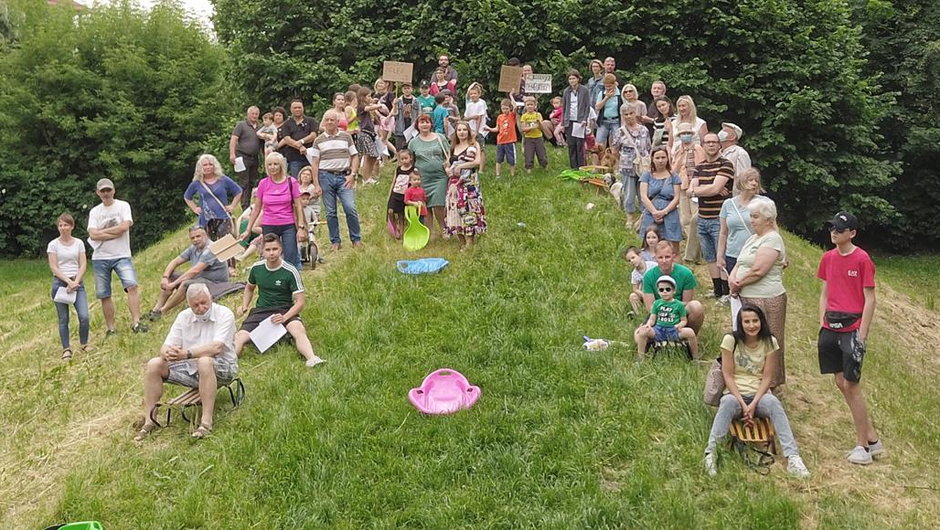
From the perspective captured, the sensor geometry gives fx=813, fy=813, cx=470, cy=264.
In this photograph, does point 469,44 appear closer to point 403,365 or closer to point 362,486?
point 403,365

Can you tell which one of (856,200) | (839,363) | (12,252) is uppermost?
(839,363)

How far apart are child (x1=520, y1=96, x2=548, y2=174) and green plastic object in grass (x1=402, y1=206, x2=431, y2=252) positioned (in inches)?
148

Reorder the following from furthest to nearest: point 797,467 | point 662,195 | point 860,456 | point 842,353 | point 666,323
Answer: point 662,195 → point 666,323 → point 860,456 → point 842,353 → point 797,467

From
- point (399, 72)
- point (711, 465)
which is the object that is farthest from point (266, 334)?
point (399, 72)

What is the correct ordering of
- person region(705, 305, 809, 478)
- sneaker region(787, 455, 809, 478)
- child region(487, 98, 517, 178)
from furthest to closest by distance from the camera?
child region(487, 98, 517, 178)
person region(705, 305, 809, 478)
sneaker region(787, 455, 809, 478)

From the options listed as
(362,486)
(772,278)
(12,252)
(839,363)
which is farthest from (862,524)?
(12,252)

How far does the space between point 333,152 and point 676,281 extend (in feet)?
17.3

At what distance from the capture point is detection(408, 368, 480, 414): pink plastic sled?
7.36 m

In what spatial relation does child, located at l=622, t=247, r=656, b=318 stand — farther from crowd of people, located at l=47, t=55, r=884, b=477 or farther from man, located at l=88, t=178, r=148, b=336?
man, located at l=88, t=178, r=148, b=336

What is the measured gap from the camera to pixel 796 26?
18078mm

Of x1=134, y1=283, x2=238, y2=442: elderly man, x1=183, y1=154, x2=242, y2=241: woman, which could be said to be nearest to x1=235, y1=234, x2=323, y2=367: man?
x1=134, y1=283, x2=238, y2=442: elderly man

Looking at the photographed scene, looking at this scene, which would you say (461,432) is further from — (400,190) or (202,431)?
(400,190)

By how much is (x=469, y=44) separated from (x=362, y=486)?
15739 mm

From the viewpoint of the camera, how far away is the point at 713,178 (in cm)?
889
